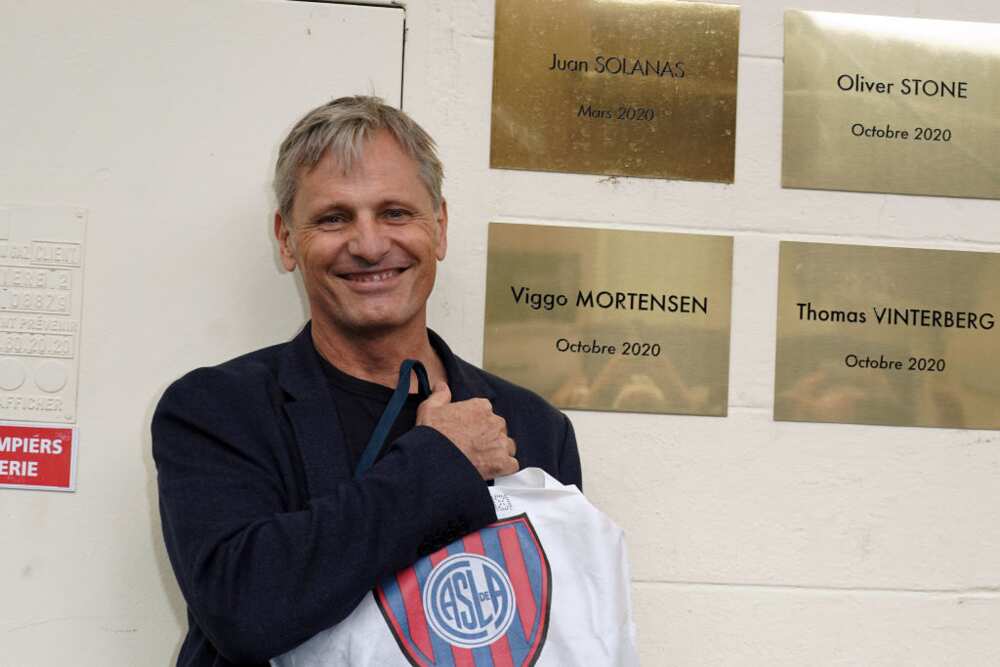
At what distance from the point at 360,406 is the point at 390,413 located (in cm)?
13

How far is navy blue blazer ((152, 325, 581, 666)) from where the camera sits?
1.25 m

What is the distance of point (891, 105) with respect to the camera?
211cm

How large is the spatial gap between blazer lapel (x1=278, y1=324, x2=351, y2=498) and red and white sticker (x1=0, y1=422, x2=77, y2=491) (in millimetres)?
602

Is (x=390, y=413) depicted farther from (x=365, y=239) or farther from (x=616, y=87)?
(x=616, y=87)

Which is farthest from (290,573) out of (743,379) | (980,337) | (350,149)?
(980,337)

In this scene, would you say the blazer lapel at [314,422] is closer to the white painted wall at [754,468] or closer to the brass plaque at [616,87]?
the white painted wall at [754,468]

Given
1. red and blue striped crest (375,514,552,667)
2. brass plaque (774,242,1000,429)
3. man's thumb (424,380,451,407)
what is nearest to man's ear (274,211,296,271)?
man's thumb (424,380,451,407)

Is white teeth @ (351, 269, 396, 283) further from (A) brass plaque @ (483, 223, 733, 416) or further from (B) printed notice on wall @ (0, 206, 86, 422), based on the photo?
(B) printed notice on wall @ (0, 206, 86, 422)

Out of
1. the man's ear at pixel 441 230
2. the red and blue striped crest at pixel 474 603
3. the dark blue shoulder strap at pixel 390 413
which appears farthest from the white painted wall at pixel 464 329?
the red and blue striped crest at pixel 474 603

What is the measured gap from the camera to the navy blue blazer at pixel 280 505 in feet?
4.11

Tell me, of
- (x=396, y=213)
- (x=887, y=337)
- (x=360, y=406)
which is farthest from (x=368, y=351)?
(x=887, y=337)

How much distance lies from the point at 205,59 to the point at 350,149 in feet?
1.89

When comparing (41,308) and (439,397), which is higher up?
(41,308)

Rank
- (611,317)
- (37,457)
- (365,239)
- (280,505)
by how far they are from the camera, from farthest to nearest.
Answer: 1. (611,317)
2. (37,457)
3. (365,239)
4. (280,505)
